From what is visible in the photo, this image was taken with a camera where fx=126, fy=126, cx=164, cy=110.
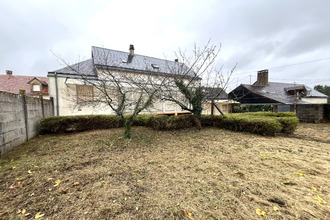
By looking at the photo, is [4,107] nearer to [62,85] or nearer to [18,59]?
[62,85]

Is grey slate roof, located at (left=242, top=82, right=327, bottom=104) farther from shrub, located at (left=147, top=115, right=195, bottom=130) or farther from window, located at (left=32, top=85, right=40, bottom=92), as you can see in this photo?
window, located at (left=32, top=85, right=40, bottom=92)

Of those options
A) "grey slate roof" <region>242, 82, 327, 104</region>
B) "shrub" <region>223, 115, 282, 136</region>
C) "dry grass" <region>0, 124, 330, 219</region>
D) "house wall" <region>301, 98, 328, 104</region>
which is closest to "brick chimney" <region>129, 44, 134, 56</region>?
"shrub" <region>223, 115, 282, 136</region>

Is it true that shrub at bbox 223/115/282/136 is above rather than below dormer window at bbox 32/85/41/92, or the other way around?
below

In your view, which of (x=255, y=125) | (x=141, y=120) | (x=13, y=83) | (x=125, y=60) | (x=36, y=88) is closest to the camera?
(x=255, y=125)

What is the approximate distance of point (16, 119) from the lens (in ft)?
12.7

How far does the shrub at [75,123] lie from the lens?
5453 millimetres

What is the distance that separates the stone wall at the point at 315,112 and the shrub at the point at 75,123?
12.9 m

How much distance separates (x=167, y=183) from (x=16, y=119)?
502 cm

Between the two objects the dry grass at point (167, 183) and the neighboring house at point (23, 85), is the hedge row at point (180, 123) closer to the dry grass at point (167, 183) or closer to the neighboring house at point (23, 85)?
the dry grass at point (167, 183)

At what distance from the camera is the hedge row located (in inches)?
195

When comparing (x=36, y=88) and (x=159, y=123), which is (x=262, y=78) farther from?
(x=36, y=88)

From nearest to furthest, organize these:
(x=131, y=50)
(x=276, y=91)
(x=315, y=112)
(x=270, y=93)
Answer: (x=315, y=112) → (x=131, y=50) → (x=270, y=93) → (x=276, y=91)

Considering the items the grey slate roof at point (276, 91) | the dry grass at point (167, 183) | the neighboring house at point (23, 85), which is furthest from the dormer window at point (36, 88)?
the grey slate roof at point (276, 91)

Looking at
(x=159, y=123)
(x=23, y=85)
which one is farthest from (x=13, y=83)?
(x=159, y=123)
